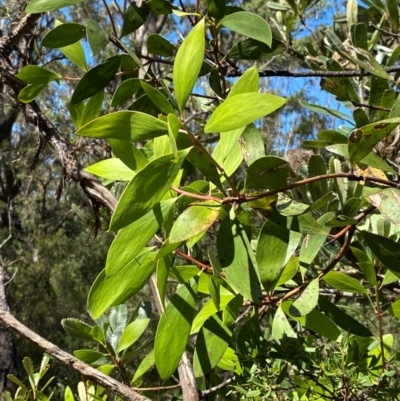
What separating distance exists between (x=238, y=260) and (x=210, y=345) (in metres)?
0.12

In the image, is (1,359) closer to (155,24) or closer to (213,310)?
(213,310)

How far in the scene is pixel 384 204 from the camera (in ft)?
1.32

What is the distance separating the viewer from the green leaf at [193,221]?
38cm

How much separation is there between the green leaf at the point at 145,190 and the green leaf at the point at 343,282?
0.81 feet

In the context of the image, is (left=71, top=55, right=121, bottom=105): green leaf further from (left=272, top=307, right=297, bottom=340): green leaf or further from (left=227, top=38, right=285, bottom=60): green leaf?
(left=272, top=307, right=297, bottom=340): green leaf

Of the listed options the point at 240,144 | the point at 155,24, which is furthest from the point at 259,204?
the point at 155,24

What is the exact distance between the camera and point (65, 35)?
1.90 feet

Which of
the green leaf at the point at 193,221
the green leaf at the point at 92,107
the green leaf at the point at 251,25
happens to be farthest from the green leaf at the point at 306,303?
the green leaf at the point at 92,107

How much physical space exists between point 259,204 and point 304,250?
9 cm

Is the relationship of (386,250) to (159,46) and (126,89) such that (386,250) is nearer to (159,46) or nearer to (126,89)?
(126,89)

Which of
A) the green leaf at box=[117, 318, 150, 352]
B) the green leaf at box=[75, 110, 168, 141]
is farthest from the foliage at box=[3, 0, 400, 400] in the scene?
the green leaf at box=[117, 318, 150, 352]

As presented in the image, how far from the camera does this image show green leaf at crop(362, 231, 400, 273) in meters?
0.48

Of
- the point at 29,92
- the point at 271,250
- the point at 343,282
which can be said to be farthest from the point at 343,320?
the point at 29,92

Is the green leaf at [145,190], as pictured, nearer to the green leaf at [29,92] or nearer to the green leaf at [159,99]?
the green leaf at [159,99]
